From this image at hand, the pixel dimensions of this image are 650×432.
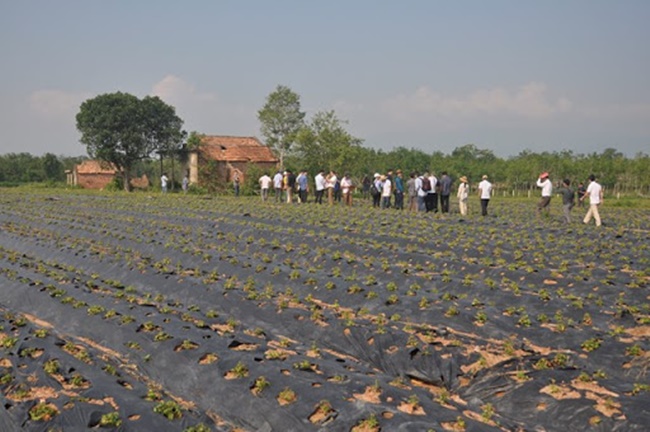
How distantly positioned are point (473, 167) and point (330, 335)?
197 ft

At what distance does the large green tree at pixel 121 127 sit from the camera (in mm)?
47750

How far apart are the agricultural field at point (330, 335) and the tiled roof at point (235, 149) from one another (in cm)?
3767

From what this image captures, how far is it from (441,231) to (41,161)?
6226 centimetres

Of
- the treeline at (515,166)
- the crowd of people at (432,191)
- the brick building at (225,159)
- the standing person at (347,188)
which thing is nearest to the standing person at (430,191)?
the crowd of people at (432,191)

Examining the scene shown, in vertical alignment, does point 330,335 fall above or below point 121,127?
below

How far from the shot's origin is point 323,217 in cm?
1877

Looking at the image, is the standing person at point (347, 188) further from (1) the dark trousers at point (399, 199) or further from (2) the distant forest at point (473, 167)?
(2) the distant forest at point (473, 167)

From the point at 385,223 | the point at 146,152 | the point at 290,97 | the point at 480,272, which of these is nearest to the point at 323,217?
the point at 385,223

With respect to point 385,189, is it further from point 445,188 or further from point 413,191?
point 445,188

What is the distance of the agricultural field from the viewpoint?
5168 mm

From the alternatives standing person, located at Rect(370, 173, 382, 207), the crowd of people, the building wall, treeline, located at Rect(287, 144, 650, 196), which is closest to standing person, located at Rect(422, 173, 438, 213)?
the crowd of people

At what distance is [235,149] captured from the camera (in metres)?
53.3

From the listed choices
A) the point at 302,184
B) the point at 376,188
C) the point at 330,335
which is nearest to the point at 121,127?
the point at 302,184

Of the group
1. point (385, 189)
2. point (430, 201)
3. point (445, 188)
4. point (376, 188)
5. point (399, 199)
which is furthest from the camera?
point (376, 188)
